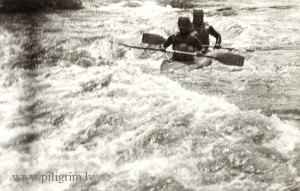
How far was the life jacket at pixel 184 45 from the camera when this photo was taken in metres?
8.60

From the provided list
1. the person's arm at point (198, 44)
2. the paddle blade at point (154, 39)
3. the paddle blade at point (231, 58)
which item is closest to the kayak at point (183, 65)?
the person's arm at point (198, 44)

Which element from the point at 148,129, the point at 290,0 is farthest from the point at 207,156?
the point at 290,0

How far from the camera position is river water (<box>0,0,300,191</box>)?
5.53 metres

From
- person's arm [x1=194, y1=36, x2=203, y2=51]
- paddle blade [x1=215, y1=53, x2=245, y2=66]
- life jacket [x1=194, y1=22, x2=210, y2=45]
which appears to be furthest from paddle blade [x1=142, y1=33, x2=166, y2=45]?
paddle blade [x1=215, y1=53, x2=245, y2=66]

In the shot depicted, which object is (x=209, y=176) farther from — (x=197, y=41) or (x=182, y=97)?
(x=197, y=41)

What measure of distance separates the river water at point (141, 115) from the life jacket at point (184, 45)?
0.41 m

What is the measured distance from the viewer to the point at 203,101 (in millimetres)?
7457

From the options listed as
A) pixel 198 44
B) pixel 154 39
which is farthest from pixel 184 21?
pixel 154 39

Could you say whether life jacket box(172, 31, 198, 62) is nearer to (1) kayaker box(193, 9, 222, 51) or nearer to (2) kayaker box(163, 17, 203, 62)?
(2) kayaker box(163, 17, 203, 62)

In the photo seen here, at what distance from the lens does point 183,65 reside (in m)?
8.65

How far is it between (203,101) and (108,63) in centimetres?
353

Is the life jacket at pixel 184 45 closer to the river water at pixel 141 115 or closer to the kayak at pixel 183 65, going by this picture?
the kayak at pixel 183 65

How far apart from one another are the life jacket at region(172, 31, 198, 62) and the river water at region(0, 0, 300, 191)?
0.41 m

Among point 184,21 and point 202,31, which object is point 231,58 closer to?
point 202,31
